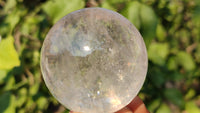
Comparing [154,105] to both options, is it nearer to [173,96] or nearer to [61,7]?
[173,96]

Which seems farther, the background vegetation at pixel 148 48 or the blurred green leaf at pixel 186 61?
the blurred green leaf at pixel 186 61

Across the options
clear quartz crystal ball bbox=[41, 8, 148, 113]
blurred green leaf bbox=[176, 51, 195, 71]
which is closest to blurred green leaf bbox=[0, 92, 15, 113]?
clear quartz crystal ball bbox=[41, 8, 148, 113]

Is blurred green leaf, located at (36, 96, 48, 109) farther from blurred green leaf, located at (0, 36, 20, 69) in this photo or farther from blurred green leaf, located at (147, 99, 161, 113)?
blurred green leaf, located at (147, 99, 161, 113)

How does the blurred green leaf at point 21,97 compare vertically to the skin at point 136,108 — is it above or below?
below

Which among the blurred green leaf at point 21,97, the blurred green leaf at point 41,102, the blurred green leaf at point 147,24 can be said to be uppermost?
the blurred green leaf at point 147,24

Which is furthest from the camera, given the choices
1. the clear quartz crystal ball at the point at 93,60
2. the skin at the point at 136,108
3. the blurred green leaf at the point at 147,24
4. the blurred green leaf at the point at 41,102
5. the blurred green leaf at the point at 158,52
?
the blurred green leaf at the point at 41,102

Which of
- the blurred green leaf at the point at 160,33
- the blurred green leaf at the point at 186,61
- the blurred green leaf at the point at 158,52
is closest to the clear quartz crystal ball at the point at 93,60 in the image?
the blurred green leaf at the point at 158,52

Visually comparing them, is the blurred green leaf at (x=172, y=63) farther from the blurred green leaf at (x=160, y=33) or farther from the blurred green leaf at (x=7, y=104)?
the blurred green leaf at (x=7, y=104)
